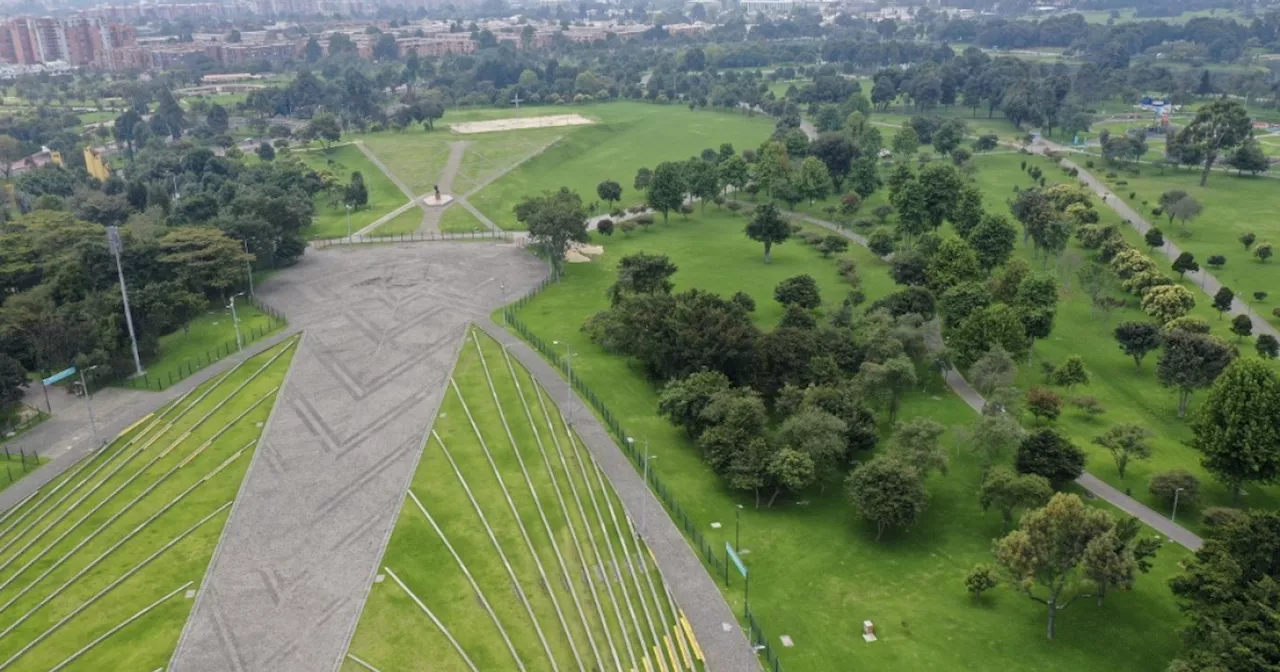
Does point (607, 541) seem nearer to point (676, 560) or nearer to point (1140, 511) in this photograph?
point (676, 560)

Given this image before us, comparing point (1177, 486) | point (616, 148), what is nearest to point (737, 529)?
point (1177, 486)

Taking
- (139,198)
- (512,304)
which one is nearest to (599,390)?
(512,304)

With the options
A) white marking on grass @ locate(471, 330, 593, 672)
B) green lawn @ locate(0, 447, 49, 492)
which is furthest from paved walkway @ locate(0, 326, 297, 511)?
white marking on grass @ locate(471, 330, 593, 672)

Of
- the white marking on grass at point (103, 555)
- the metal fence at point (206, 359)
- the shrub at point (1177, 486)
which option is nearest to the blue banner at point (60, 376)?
the metal fence at point (206, 359)

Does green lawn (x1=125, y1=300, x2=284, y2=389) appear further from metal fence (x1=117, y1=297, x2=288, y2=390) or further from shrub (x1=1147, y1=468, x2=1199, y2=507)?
shrub (x1=1147, y1=468, x2=1199, y2=507)

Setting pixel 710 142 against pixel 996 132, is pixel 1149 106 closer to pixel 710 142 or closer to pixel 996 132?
pixel 996 132

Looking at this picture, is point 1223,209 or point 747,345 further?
point 1223,209

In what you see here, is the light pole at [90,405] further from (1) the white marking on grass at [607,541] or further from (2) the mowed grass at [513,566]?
(1) the white marking on grass at [607,541]
